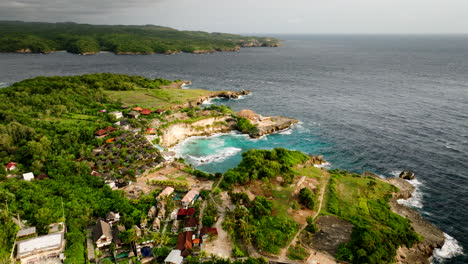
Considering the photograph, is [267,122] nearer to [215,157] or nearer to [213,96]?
[215,157]

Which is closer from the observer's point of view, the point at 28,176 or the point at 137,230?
the point at 137,230

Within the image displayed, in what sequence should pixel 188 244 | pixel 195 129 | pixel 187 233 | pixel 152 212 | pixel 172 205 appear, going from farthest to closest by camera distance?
1. pixel 195 129
2. pixel 172 205
3. pixel 152 212
4. pixel 187 233
5. pixel 188 244

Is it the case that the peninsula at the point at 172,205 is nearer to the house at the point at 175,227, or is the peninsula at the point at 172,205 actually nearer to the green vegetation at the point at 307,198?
the green vegetation at the point at 307,198

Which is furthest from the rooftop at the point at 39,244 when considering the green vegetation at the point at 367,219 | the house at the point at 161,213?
the green vegetation at the point at 367,219

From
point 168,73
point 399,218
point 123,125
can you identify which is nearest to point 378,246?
point 399,218

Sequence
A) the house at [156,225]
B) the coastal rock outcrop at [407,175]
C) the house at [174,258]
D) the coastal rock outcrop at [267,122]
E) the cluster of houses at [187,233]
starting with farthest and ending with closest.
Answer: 1. the coastal rock outcrop at [267,122]
2. the coastal rock outcrop at [407,175]
3. the house at [156,225]
4. the cluster of houses at [187,233]
5. the house at [174,258]

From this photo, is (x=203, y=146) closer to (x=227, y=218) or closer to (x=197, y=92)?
(x=227, y=218)

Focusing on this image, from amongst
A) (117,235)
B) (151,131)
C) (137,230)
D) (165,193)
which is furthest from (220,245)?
(151,131)
